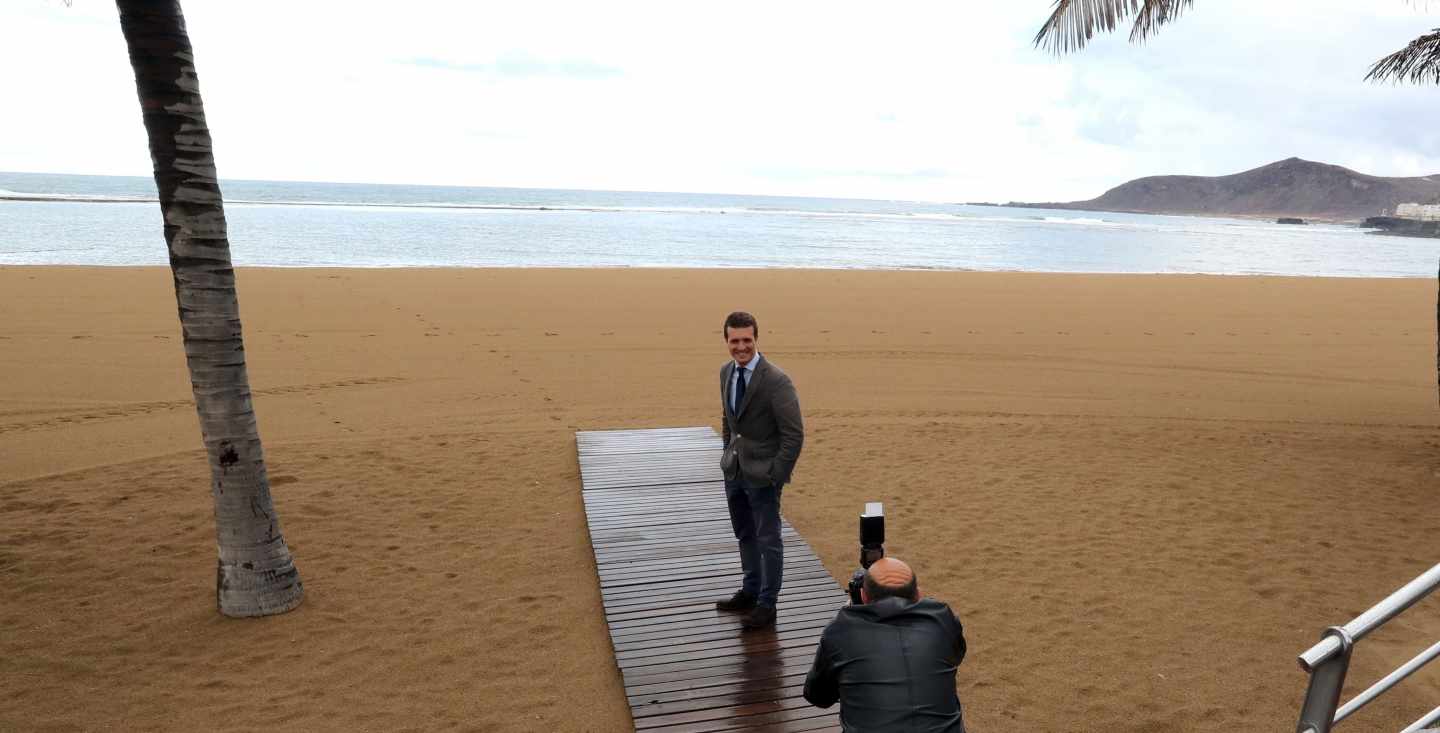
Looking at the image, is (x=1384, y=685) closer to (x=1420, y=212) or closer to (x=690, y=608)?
(x=690, y=608)

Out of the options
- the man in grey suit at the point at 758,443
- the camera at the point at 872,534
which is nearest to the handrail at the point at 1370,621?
the camera at the point at 872,534

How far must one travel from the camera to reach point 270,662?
16.1ft

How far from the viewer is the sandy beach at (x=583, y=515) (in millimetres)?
4746

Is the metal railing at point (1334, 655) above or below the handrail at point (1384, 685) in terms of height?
above

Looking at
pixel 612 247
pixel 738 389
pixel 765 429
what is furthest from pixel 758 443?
pixel 612 247

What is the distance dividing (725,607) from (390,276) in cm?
2129

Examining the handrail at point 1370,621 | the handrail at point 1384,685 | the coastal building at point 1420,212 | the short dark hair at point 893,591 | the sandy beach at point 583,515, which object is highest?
the coastal building at point 1420,212

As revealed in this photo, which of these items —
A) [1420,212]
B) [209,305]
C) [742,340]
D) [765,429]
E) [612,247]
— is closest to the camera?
[742,340]

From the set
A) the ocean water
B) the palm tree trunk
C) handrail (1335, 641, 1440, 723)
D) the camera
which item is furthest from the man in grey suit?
the ocean water

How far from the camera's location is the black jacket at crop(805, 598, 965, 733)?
2822 mm

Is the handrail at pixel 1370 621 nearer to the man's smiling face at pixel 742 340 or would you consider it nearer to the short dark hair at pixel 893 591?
the short dark hair at pixel 893 591

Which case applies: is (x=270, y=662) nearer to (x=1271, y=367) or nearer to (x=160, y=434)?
(x=160, y=434)

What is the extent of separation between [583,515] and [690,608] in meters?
2.13

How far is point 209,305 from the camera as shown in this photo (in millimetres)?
4879
